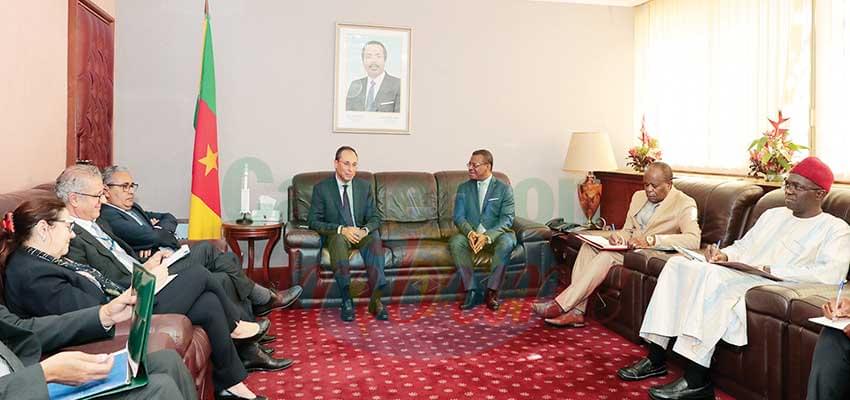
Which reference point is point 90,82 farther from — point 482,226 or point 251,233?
point 482,226

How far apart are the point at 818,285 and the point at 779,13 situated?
249cm

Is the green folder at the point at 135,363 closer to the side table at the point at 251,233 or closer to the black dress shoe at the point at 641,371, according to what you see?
the black dress shoe at the point at 641,371

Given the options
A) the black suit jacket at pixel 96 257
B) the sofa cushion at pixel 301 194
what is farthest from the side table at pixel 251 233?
the black suit jacket at pixel 96 257

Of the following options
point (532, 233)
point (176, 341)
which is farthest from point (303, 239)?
point (176, 341)

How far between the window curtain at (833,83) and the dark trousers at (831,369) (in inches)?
82.9

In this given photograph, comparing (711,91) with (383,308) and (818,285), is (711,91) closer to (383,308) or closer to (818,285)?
(818,285)

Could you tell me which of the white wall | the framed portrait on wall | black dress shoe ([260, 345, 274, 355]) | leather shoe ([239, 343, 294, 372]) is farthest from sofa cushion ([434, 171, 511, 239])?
leather shoe ([239, 343, 294, 372])

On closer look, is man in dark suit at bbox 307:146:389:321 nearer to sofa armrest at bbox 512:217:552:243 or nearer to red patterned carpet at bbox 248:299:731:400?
red patterned carpet at bbox 248:299:731:400

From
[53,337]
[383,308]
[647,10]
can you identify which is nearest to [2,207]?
[53,337]

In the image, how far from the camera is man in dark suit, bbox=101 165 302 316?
348 centimetres

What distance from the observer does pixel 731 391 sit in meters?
3.07

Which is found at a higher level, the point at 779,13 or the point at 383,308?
the point at 779,13

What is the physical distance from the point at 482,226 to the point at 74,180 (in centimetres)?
312

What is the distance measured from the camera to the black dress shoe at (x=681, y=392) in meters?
2.98
